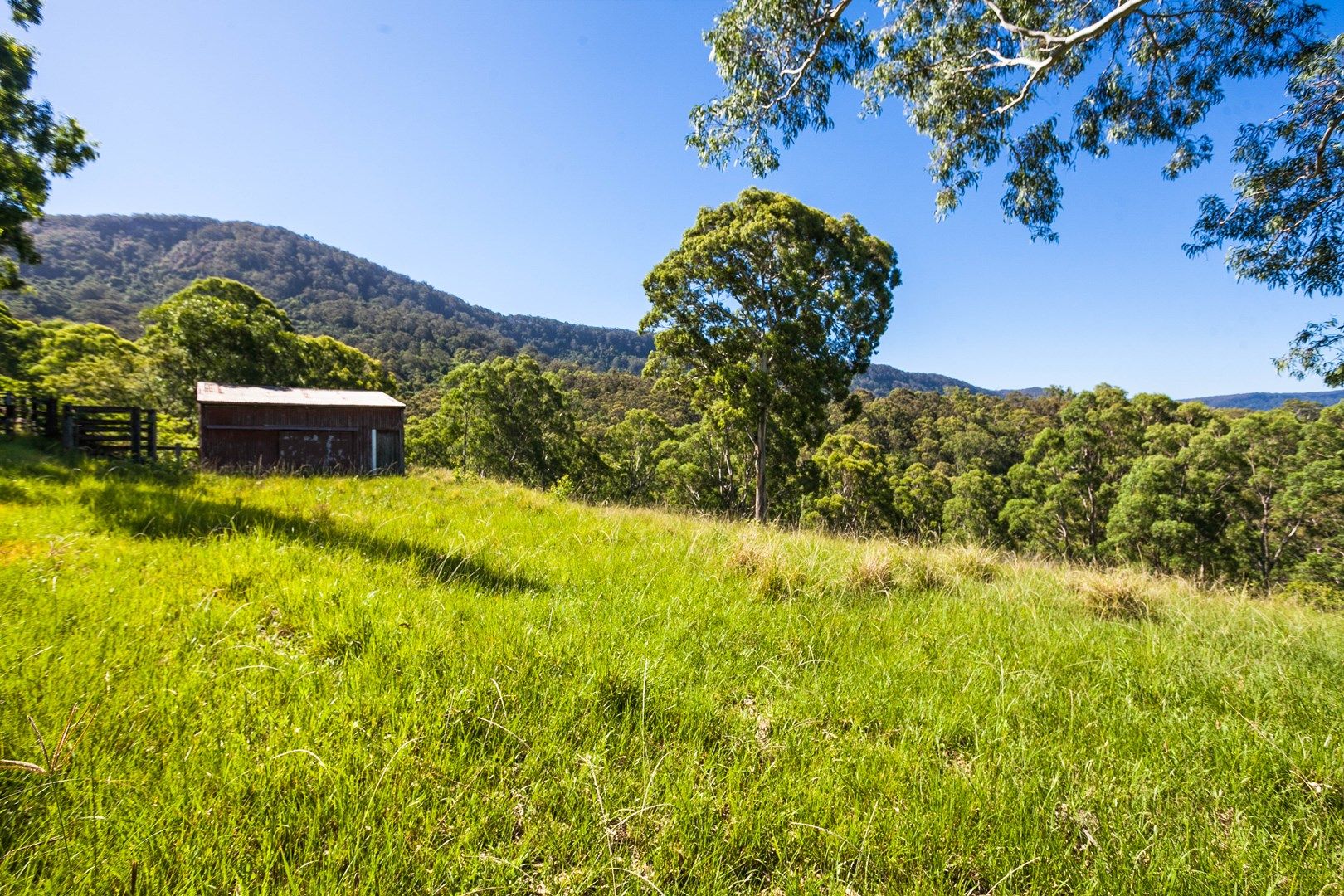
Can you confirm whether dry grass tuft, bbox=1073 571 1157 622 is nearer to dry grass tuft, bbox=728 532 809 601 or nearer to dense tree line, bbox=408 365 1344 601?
dry grass tuft, bbox=728 532 809 601

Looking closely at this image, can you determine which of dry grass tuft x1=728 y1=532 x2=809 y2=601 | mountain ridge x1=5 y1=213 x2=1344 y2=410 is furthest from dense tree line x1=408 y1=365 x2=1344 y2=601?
mountain ridge x1=5 y1=213 x2=1344 y2=410

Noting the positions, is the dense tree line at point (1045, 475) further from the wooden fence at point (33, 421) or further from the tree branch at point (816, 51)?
the wooden fence at point (33, 421)

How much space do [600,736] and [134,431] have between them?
54.7ft

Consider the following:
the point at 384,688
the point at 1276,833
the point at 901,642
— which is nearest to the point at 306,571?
the point at 384,688

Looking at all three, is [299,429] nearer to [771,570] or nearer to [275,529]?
[275,529]

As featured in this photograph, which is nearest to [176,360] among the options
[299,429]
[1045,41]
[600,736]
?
[299,429]

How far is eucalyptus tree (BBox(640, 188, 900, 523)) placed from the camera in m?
17.6

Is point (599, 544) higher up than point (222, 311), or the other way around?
point (222, 311)

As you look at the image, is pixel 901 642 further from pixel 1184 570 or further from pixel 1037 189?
pixel 1184 570

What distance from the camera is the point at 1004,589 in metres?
4.53

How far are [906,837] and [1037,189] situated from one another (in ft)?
40.3

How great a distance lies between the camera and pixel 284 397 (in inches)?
773

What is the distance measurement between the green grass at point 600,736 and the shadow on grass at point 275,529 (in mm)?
70

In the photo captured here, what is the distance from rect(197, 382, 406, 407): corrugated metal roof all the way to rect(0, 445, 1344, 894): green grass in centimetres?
1899
